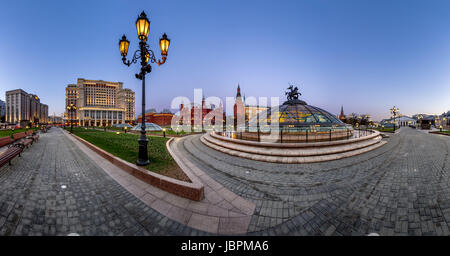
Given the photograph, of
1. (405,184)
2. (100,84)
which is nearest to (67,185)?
(405,184)

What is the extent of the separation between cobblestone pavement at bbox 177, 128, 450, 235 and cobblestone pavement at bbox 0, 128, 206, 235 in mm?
1878

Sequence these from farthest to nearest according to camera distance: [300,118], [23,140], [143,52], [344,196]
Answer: [300,118], [23,140], [143,52], [344,196]

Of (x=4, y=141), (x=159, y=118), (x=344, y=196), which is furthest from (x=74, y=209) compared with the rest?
(x=159, y=118)

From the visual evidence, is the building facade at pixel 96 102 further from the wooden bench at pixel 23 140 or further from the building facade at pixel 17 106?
the wooden bench at pixel 23 140

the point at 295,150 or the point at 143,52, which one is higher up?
the point at 143,52

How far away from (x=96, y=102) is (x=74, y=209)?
135m

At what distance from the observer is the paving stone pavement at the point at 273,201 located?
272cm

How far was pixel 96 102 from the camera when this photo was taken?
4067 inches

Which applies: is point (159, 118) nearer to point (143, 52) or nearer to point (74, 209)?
point (143, 52)

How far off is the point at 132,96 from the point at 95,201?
467 feet

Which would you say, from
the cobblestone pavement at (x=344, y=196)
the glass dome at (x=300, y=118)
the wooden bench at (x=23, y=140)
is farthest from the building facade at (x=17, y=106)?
the cobblestone pavement at (x=344, y=196)

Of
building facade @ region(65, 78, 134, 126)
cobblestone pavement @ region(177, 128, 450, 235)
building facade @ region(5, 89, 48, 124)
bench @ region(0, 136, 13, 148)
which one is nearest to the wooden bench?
bench @ region(0, 136, 13, 148)

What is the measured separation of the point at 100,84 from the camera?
103m

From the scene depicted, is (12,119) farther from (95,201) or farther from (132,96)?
(95,201)
